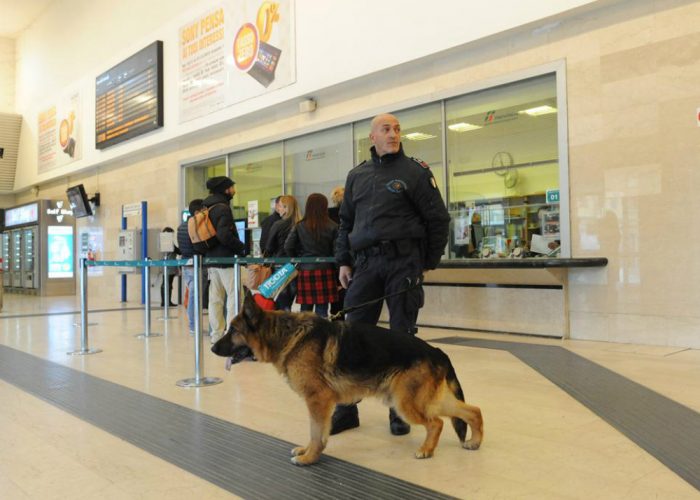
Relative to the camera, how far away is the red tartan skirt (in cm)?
563

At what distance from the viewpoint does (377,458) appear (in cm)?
267

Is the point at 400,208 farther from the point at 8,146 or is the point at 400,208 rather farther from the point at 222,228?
the point at 8,146

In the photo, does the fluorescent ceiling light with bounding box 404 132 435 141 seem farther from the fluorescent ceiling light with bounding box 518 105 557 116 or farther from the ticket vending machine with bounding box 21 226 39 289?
the ticket vending machine with bounding box 21 226 39 289

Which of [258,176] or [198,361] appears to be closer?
[198,361]

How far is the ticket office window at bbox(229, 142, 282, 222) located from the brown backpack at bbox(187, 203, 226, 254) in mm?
4430

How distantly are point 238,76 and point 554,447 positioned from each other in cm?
927

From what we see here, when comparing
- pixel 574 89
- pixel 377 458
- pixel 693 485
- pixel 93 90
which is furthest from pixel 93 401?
pixel 93 90

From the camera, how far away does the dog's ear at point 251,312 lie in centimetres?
263

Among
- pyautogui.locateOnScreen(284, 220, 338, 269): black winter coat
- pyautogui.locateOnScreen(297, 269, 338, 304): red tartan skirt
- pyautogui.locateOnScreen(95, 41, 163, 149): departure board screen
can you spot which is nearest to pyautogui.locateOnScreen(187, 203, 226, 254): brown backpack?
pyautogui.locateOnScreen(284, 220, 338, 269): black winter coat

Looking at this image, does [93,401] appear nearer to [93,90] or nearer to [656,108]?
[656,108]

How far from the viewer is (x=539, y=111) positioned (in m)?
6.75

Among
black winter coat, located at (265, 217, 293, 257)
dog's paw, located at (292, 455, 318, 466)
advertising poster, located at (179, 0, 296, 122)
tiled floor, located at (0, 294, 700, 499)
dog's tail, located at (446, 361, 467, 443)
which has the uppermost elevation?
advertising poster, located at (179, 0, 296, 122)

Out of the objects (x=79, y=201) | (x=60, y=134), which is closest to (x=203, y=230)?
(x=79, y=201)

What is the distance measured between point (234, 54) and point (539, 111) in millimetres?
6112
